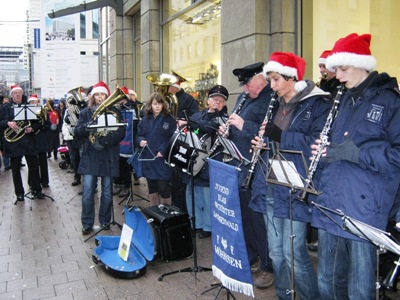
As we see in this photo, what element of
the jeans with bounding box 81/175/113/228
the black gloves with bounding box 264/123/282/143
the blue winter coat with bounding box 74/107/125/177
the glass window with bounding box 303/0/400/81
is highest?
the glass window with bounding box 303/0/400/81

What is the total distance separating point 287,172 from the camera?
3.03m

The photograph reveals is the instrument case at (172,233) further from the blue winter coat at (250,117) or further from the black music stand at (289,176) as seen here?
the black music stand at (289,176)

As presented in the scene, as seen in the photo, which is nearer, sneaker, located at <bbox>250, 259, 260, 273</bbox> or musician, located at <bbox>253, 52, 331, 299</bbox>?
musician, located at <bbox>253, 52, 331, 299</bbox>

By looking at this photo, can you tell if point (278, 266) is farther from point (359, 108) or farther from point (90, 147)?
point (90, 147)

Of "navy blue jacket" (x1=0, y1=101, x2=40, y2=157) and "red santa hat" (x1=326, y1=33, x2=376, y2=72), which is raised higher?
"red santa hat" (x1=326, y1=33, x2=376, y2=72)

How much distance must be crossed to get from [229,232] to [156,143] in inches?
124

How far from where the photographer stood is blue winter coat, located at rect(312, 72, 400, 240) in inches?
111

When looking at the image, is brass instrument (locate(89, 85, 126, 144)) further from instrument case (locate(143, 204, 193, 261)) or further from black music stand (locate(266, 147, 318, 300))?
black music stand (locate(266, 147, 318, 300))

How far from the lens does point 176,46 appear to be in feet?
39.3

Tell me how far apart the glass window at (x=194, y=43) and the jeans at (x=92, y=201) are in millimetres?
3589

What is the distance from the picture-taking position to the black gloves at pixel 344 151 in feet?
9.35

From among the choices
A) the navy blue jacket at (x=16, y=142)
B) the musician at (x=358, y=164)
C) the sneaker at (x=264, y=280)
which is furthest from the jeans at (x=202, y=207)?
the navy blue jacket at (x=16, y=142)

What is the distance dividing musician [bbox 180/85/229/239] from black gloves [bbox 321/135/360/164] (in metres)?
2.26

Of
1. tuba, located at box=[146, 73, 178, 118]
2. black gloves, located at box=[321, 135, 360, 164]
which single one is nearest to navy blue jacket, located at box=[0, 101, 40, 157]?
tuba, located at box=[146, 73, 178, 118]
